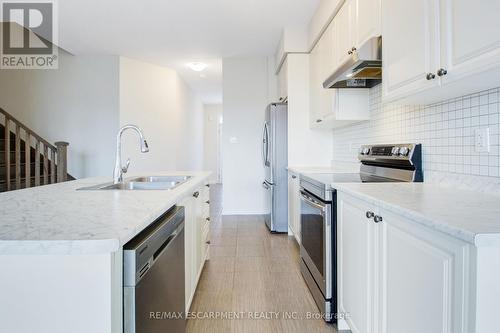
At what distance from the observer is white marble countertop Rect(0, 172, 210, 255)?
0.73 metres

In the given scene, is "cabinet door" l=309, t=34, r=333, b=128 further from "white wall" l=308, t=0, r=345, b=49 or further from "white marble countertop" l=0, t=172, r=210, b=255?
"white marble countertop" l=0, t=172, r=210, b=255

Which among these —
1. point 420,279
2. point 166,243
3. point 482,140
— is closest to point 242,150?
point 482,140

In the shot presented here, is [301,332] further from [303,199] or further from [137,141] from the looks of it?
[137,141]

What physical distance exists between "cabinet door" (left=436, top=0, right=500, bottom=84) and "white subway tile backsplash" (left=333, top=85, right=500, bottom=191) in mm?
314

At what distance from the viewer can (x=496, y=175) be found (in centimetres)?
136

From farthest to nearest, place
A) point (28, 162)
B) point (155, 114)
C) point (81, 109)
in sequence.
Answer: point (155, 114) < point (81, 109) < point (28, 162)

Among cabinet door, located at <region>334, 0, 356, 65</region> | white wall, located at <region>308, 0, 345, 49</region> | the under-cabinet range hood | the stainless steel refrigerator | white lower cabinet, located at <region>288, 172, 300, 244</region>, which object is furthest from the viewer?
the stainless steel refrigerator

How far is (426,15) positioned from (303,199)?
4.86 feet

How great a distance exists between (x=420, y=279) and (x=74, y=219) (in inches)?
43.5

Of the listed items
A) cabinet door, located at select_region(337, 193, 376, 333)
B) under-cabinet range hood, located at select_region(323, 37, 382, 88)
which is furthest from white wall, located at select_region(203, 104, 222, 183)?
cabinet door, located at select_region(337, 193, 376, 333)

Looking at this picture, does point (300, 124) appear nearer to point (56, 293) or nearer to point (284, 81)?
point (284, 81)

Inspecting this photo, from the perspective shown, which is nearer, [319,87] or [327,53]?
[327,53]

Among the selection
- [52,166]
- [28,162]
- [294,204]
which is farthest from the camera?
[52,166]

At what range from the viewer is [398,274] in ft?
3.69
